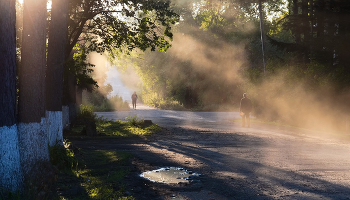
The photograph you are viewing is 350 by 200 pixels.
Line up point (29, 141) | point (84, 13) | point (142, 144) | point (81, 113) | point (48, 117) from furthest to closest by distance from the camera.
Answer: point (81, 113), point (84, 13), point (142, 144), point (48, 117), point (29, 141)

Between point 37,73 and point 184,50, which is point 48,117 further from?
point 184,50

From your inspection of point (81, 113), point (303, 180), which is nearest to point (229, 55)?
point (81, 113)

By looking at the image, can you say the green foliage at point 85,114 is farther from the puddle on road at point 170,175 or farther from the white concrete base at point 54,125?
the puddle on road at point 170,175

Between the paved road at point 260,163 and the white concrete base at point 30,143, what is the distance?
2.86m

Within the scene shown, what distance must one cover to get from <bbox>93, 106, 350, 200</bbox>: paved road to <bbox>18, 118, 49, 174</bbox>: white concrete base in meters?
2.86

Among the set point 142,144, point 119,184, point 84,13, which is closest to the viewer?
point 119,184

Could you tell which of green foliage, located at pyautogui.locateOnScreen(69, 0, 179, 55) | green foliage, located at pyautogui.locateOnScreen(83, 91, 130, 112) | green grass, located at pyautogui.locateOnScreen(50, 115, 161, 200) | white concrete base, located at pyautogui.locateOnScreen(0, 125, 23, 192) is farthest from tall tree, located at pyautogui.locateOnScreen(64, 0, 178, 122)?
green foliage, located at pyautogui.locateOnScreen(83, 91, 130, 112)

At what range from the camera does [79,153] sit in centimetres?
1224

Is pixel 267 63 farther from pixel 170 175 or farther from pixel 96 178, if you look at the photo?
pixel 96 178

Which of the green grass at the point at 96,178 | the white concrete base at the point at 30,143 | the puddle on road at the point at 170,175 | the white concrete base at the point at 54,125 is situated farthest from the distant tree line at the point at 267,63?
the white concrete base at the point at 30,143

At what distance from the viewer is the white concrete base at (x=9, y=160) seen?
6.57 meters

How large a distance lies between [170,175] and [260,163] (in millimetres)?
2980

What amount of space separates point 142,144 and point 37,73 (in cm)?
856

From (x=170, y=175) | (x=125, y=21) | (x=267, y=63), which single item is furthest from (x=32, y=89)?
(x=267, y=63)
